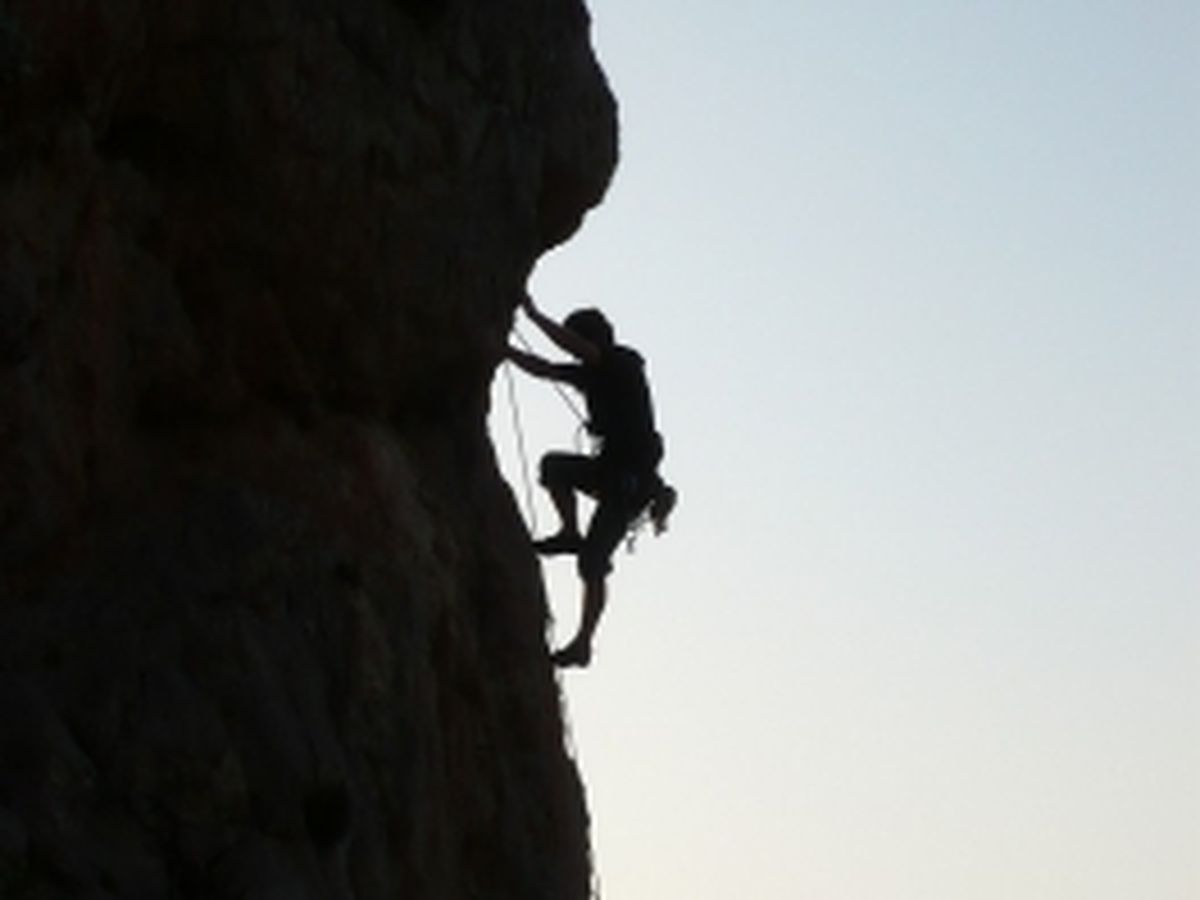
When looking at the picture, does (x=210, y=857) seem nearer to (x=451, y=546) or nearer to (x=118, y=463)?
(x=118, y=463)

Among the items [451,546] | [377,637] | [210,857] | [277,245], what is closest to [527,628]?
[451,546]

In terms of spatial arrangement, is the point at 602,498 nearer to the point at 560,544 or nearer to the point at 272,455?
the point at 560,544

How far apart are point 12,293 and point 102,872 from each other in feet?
10.6

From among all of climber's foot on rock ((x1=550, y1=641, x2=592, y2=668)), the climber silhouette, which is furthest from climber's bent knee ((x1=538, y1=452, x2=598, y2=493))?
climber's foot on rock ((x1=550, y1=641, x2=592, y2=668))

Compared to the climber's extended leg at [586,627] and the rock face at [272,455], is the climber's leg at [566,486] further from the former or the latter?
the rock face at [272,455]

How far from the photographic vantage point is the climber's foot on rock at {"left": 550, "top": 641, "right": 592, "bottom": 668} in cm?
1983

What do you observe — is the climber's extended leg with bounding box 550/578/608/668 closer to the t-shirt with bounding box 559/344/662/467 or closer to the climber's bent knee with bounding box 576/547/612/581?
the climber's bent knee with bounding box 576/547/612/581

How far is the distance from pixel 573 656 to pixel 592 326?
277 centimetres

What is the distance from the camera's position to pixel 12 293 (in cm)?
1410

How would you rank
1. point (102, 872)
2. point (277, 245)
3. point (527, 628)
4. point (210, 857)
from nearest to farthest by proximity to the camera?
1. point (102, 872)
2. point (210, 857)
3. point (277, 245)
4. point (527, 628)

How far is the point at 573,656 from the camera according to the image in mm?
19875

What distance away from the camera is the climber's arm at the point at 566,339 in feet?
65.4

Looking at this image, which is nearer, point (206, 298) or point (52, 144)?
point (52, 144)

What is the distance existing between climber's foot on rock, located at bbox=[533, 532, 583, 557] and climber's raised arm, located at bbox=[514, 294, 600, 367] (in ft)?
4.62
